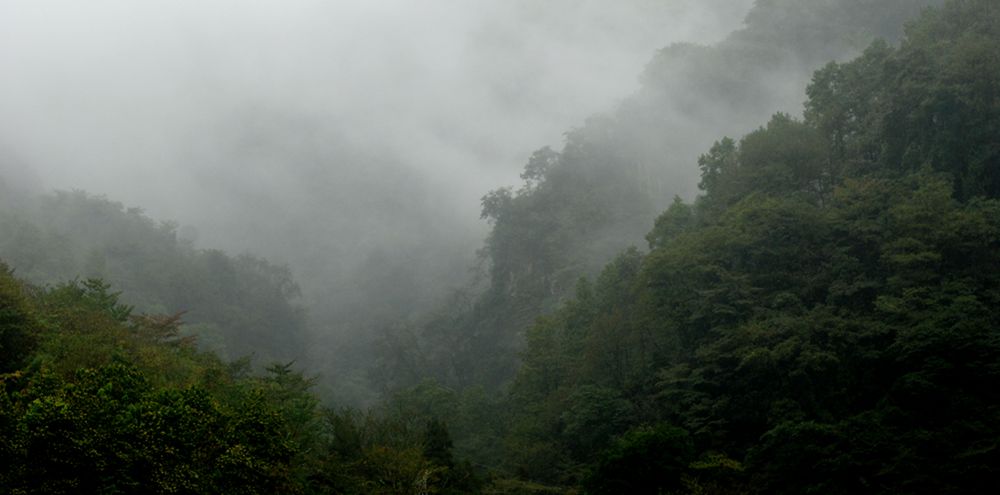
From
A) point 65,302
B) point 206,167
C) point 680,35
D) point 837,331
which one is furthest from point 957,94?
point 206,167

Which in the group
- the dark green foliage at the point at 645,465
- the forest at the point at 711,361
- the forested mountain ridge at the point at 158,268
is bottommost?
the dark green foliage at the point at 645,465

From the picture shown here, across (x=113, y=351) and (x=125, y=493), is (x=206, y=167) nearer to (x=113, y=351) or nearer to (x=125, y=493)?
(x=113, y=351)

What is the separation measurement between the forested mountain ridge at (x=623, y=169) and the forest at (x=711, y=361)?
2464 mm

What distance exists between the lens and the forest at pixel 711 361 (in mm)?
17672

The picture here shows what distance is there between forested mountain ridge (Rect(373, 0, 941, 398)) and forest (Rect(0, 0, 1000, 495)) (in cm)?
246

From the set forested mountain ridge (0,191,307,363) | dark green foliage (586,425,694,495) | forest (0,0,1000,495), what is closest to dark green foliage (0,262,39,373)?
forest (0,0,1000,495)

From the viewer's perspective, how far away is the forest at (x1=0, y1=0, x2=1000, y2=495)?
58.0 ft

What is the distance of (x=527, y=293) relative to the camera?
198ft

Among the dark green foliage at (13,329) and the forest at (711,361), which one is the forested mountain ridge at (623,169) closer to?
the forest at (711,361)

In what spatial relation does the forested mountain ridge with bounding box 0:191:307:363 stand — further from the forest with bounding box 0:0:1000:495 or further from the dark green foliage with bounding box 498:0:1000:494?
the dark green foliage with bounding box 498:0:1000:494

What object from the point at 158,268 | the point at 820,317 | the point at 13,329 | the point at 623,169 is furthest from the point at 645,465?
the point at 158,268

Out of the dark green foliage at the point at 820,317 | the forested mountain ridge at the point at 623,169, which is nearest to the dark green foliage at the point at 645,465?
the dark green foliage at the point at 820,317

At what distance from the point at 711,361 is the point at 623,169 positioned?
3551cm

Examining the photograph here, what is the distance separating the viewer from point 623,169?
2520 inches
